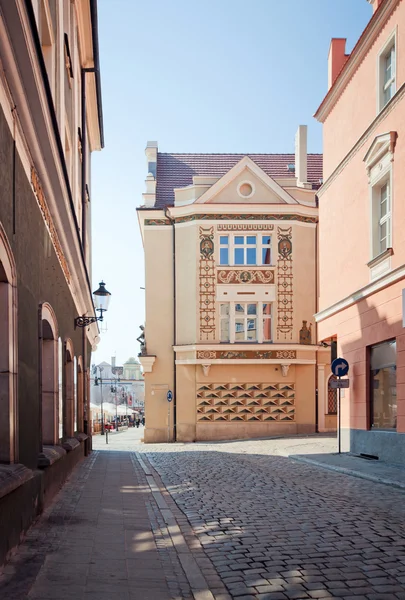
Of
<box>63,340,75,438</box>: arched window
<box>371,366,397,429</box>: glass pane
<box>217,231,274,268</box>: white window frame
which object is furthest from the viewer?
<box>217,231,274,268</box>: white window frame

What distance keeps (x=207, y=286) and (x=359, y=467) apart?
17953 mm

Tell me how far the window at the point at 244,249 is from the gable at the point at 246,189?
1.71 metres

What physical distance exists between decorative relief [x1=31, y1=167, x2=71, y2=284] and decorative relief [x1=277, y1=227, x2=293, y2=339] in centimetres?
1933

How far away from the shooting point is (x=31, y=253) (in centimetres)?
815

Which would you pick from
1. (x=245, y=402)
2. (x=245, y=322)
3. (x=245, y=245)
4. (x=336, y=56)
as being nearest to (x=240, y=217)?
(x=245, y=245)

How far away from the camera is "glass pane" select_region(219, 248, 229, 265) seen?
32.3 meters

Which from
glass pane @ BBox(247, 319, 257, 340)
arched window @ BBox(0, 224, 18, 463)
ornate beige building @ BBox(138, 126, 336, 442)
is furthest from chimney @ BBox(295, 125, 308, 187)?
arched window @ BBox(0, 224, 18, 463)

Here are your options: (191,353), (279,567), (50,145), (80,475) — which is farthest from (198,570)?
(191,353)

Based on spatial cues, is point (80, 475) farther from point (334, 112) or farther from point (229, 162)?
point (229, 162)

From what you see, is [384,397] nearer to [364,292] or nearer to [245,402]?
[364,292]

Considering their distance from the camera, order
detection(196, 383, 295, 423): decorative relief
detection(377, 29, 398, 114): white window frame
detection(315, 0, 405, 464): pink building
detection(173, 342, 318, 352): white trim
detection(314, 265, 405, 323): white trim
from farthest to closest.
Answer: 1. detection(196, 383, 295, 423): decorative relief
2. detection(173, 342, 318, 352): white trim
3. detection(377, 29, 398, 114): white window frame
4. detection(315, 0, 405, 464): pink building
5. detection(314, 265, 405, 323): white trim

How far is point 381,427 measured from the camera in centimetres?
1706

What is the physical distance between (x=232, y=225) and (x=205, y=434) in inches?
383

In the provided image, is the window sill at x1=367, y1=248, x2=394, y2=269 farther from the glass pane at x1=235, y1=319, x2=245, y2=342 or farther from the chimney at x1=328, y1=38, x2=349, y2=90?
the glass pane at x1=235, y1=319, x2=245, y2=342
